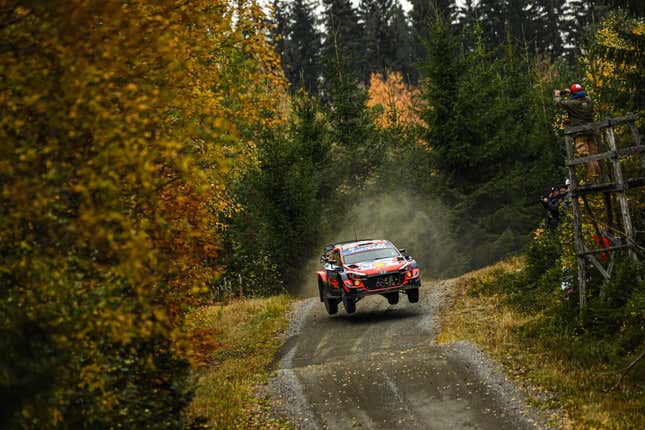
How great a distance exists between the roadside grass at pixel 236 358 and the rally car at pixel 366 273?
2.13m

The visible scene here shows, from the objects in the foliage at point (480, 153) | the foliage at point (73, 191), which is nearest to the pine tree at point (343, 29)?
the foliage at point (480, 153)

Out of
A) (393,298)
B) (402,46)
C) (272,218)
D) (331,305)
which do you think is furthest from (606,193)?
(402,46)

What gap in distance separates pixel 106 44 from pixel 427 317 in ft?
46.6

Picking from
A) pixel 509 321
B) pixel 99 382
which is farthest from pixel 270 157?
pixel 99 382

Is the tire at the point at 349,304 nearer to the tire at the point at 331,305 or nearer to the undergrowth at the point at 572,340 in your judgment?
the tire at the point at 331,305

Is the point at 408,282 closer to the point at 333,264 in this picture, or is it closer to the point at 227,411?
the point at 333,264

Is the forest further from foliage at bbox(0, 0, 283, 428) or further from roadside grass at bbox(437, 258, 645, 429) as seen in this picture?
roadside grass at bbox(437, 258, 645, 429)

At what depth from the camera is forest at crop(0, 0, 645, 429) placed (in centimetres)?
561

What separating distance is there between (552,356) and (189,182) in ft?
25.9

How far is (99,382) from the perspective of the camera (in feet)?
20.2

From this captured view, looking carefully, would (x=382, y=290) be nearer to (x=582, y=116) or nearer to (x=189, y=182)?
(x=582, y=116)

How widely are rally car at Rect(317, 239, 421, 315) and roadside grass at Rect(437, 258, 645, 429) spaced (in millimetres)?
1503

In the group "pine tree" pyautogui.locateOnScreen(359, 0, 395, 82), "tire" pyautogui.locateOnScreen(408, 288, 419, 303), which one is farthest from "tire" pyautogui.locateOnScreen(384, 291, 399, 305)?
"pine tree" pyautogui.locateOnScreen(359, 0, 395, 82)

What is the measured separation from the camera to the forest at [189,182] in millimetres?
5605
